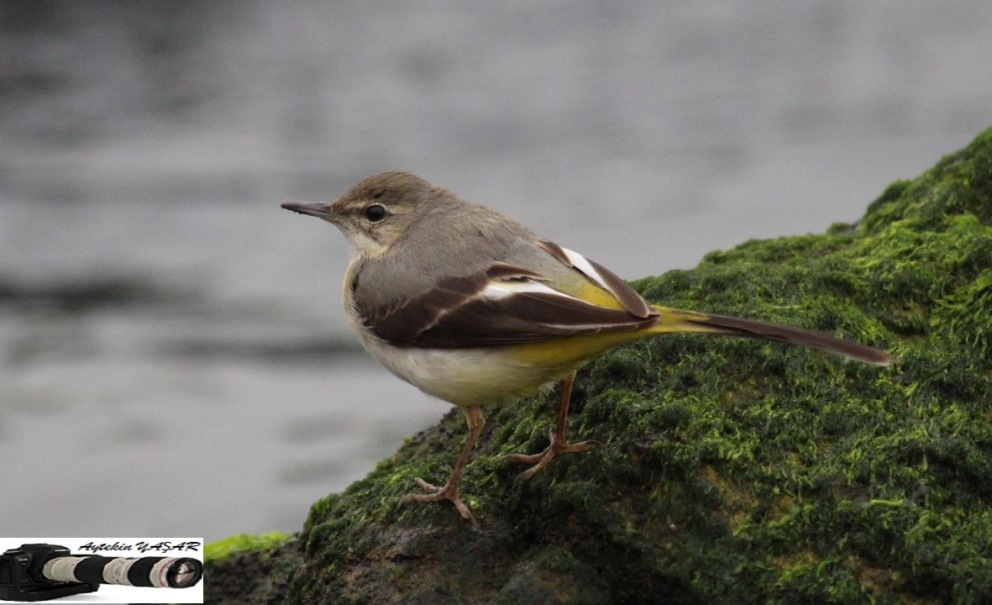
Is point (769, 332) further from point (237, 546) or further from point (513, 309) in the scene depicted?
point (237, 546)

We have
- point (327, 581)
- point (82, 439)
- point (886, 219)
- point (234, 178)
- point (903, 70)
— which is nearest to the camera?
point (327, 581)

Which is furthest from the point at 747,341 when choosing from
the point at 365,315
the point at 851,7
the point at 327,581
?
the point at 851,7

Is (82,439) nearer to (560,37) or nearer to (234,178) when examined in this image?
(234,178)

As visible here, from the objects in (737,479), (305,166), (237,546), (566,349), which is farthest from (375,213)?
(305,166)

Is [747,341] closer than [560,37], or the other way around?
[747,341]

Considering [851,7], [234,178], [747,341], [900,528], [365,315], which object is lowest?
[900,528]

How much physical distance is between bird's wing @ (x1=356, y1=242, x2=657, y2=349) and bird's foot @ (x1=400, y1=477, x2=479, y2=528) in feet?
2.13

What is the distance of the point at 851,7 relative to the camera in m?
19.7

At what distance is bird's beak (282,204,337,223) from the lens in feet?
22.0

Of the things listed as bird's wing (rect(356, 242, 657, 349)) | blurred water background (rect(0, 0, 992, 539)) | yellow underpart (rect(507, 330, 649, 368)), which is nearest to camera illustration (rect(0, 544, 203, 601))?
bird's wing (rect(356, 242, 657, 349))

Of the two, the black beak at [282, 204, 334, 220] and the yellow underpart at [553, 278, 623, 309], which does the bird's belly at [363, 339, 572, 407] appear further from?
the black beak at [282, 204, 334, 220]

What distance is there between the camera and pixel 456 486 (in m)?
5.59

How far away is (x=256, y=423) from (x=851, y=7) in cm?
1254

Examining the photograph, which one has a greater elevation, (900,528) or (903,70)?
(903,70)
